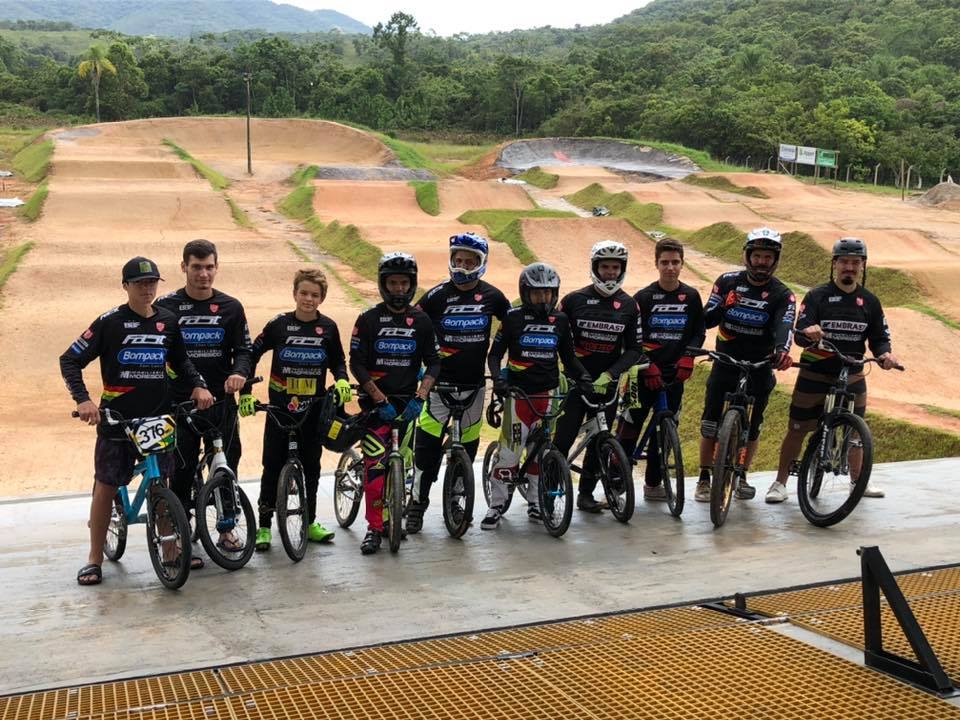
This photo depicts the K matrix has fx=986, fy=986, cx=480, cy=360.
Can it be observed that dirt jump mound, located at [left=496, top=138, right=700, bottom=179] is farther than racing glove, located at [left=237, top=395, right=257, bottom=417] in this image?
Yes

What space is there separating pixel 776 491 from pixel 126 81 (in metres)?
87.0

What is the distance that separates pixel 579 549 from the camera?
6316 millimetres

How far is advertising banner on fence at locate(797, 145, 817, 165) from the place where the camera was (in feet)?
187

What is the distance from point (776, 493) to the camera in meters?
7.65

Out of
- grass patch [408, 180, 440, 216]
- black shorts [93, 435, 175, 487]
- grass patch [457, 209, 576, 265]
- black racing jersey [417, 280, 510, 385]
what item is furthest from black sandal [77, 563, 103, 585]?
grass patch [408, 180, 440, 216]

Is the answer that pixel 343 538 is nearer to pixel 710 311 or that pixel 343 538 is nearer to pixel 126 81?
pixel 710 311

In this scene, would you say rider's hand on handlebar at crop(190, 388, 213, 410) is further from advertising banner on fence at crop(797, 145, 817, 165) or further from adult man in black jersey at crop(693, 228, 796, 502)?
advertising banner on fence at crop(797, 145, 817, 165)

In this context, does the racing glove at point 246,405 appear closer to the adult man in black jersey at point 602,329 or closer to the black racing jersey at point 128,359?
the black racing jersey at point 128,359

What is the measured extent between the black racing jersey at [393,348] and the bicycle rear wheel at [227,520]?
3.58 ft

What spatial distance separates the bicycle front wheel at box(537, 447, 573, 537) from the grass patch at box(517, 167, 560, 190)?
155 ft

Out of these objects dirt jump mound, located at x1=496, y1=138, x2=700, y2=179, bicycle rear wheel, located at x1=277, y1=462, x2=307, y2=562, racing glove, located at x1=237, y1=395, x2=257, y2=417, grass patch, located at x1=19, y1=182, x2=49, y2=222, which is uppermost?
dirt jump mound, located at x1=496, y1=138, x2=700, y2=179

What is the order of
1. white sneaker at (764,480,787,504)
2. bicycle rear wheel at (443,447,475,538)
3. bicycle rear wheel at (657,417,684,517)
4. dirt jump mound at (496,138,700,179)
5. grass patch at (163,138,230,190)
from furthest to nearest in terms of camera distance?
1. dirt jump mound at (496,138,700,179)
2. grass patch at (163,138,230,190)
3. white sneaker at (764,480,787,504)
4. bicycle rear wheel at (657,417,684,517)
5. bicycle rear wheel at (443,447,475,538)

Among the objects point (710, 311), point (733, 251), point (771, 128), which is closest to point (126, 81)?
point (771, 128)

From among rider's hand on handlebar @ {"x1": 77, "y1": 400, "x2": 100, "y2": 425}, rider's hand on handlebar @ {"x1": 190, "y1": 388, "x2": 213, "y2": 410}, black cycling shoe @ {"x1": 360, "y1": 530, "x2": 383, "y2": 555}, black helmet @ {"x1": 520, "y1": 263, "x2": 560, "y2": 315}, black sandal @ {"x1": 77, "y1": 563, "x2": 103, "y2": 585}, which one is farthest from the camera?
black helmet @ {"x1": 520, "y1": 263, "x2": 560, "y2": 315}
